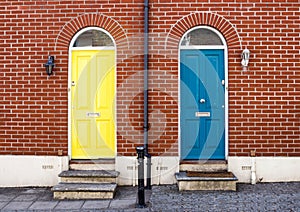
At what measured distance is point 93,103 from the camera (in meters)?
6.96

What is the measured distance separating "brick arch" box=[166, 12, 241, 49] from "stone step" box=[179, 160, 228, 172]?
2.21 metres

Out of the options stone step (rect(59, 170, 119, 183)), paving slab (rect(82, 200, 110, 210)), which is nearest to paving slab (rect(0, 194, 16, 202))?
stone step (rect(59, 170, 119, 183))

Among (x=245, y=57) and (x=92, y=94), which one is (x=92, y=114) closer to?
(x=92, y=94)

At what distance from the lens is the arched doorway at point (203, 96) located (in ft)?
22.5

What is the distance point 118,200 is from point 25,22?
380 cm

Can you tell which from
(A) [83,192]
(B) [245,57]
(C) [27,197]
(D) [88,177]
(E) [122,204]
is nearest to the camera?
(E) [122,204]

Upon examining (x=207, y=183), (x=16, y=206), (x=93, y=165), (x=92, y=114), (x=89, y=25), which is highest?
(x=89, y=25)

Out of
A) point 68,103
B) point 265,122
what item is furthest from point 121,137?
point 265,122

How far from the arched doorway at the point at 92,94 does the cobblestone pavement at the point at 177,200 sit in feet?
3.22

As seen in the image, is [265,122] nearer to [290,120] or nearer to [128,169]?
[290,120]

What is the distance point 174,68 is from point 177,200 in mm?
2444

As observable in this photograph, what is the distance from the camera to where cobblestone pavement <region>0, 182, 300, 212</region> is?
17.8 feet

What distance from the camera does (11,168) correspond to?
6836 mm

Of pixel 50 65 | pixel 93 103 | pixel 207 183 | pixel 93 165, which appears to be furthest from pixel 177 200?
pixel 50 65
